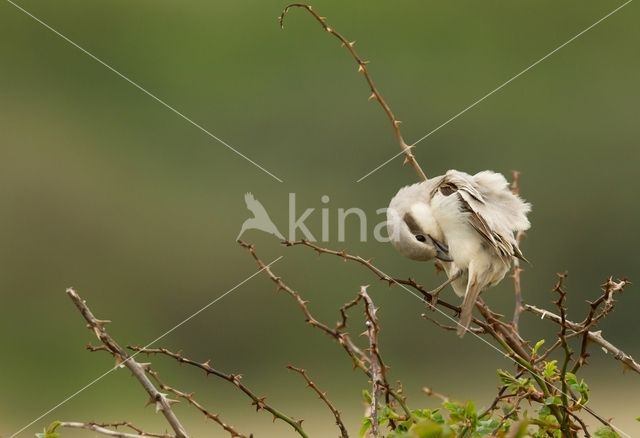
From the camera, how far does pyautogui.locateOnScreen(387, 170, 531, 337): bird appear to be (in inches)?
118

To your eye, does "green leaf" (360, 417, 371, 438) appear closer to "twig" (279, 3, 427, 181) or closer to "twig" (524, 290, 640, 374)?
"twig" (524, 290, 640, 374)

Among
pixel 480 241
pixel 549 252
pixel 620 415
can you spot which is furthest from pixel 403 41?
pixel 480 241

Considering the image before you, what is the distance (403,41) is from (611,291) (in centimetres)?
803

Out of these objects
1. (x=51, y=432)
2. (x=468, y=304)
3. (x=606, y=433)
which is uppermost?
(x=468, y=304)

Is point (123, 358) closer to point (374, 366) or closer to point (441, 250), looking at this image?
point (374, 366)

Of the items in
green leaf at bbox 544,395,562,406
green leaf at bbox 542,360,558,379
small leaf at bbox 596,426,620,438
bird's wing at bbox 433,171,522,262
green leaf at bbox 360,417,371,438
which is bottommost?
small leaf at bbox 596,426,620,438

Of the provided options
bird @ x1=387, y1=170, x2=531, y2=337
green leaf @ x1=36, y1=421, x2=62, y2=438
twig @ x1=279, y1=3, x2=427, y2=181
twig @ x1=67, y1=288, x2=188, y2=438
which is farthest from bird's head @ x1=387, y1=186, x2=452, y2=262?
green leaf @ x1=36, y1=421, x2=62, y2=438

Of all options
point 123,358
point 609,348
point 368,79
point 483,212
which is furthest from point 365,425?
point 483,212

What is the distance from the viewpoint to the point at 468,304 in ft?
9.20

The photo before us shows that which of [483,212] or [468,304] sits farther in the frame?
[483,212]

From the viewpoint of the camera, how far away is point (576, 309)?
6.59 meters

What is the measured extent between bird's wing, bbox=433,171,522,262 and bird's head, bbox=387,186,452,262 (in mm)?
93

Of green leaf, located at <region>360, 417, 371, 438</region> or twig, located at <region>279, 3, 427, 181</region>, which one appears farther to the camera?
twig, located at <region>279, 3, 427, 181</region>

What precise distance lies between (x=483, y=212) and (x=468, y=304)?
1.07 ft
